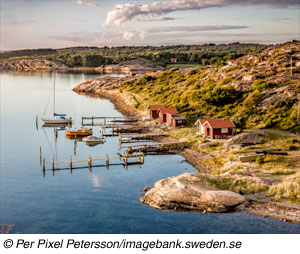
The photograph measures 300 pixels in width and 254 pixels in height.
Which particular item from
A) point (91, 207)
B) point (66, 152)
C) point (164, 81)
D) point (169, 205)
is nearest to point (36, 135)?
point (66, 152)

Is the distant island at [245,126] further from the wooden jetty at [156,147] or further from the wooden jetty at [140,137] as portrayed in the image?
the wooden jetty at [140,137]

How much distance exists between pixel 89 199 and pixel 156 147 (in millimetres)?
23589

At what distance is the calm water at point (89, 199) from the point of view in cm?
3497

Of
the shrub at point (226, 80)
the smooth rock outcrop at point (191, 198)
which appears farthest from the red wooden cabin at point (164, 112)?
the smooth rock outcrop at point (191, 198)

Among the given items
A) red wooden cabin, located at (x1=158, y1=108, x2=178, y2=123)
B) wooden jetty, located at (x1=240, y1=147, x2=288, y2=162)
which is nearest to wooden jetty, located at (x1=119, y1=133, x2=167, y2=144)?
red wooden cabin, located at (x1=158, y1=108, x2=178, y2=123)

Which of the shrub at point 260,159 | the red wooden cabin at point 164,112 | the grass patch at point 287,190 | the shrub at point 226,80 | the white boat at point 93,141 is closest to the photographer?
the grass patch at point 287,190

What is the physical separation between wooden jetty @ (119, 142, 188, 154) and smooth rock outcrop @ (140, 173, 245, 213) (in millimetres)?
22127

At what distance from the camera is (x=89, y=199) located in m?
43.0

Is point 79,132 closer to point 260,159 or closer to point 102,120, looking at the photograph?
point 102,120

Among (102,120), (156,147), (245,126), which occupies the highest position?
(245,126)

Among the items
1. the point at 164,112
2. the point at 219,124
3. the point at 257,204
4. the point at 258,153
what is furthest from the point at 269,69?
the point at 257,204

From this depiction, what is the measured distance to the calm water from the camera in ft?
115

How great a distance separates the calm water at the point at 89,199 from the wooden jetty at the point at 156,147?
3.14 metres

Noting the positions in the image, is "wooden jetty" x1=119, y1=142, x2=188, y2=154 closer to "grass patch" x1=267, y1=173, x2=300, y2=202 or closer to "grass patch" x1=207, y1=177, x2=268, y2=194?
"grass patch" x1=207, y1=177, x2=268, y2=194
